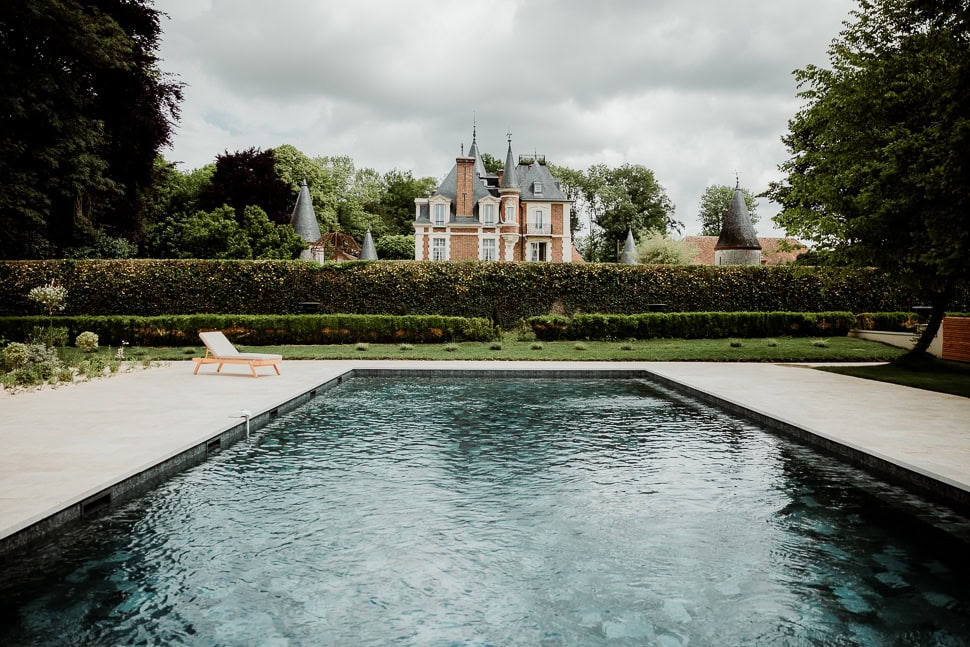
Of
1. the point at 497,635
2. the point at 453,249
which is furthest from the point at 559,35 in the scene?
the point at 453,249

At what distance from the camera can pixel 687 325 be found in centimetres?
2183

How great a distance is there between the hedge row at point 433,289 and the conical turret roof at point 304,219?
23017 mm

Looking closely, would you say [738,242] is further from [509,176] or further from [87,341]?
[87,341]

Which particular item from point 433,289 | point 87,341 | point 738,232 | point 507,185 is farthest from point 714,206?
point 87,341

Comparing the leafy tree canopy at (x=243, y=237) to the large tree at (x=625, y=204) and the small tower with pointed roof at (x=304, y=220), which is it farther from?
the large tree at (x=625, y=204)

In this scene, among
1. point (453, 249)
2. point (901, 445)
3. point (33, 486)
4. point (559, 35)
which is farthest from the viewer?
point (453, 249)

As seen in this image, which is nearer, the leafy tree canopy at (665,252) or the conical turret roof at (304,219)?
the conical turret roof at (304,219)

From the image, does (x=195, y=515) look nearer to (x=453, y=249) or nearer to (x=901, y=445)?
(x=901, y=445)

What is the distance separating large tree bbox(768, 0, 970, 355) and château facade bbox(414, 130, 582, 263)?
99.0 ft

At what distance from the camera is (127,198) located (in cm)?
2341

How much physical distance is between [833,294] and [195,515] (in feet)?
81.1

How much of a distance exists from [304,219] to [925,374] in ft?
133

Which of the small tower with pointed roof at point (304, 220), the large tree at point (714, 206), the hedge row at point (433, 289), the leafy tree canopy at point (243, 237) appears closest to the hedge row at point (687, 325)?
the hedge row at point (433, 289)

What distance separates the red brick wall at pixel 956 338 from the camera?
15.5m
